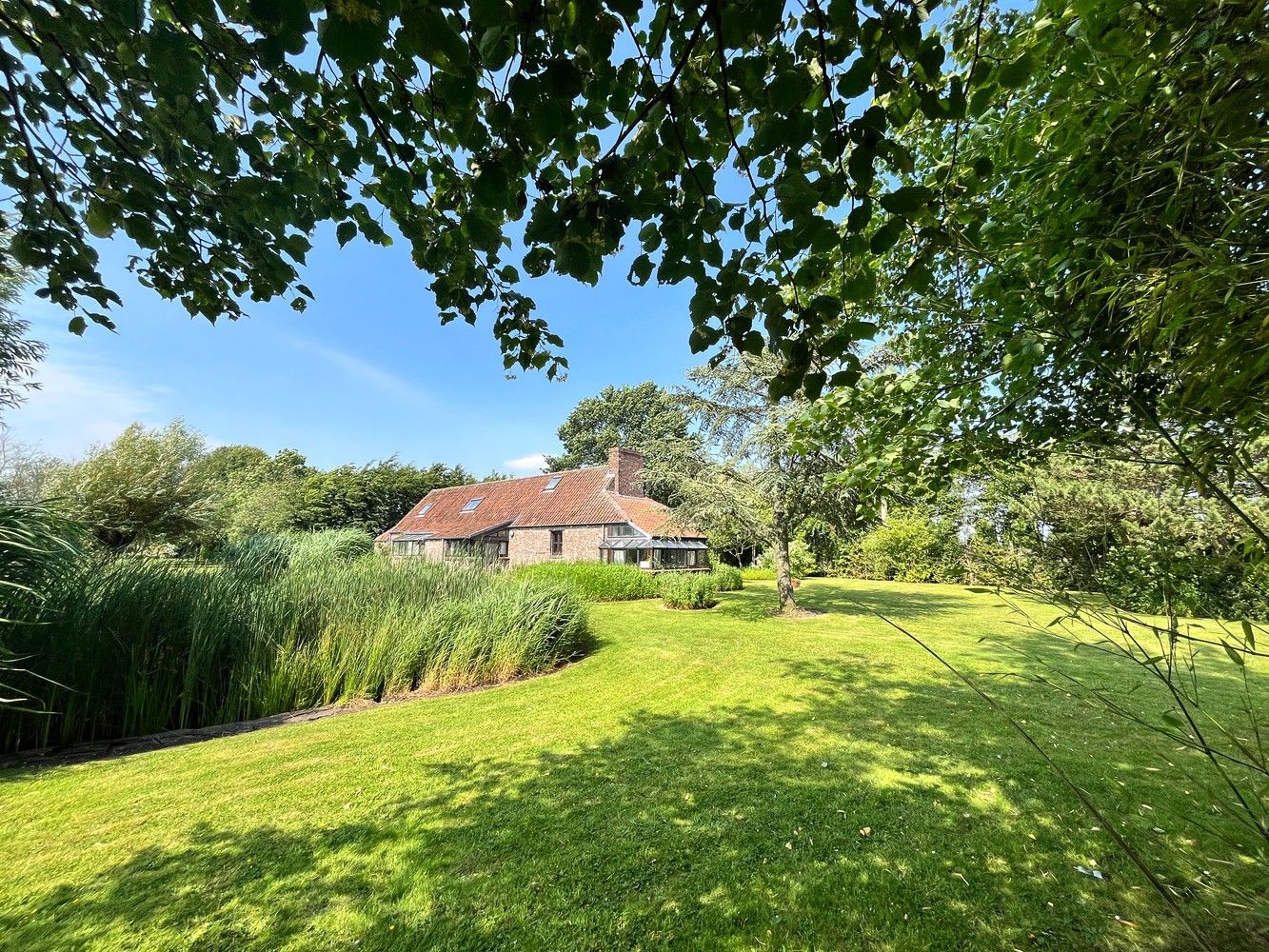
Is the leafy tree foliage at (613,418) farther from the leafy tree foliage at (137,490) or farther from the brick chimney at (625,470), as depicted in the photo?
the leafy tree foliage at (137,490)

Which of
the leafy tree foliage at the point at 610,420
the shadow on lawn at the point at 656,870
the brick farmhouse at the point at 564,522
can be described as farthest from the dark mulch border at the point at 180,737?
the leafy tree foliage at the point at 610,420

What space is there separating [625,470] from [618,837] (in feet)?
87.7

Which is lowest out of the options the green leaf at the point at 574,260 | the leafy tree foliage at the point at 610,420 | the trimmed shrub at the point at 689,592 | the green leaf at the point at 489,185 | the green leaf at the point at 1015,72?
the trimmed shrub at the point at 689,592

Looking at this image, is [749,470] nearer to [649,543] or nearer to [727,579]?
[727,579]

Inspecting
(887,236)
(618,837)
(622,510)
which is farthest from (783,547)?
(622,510)

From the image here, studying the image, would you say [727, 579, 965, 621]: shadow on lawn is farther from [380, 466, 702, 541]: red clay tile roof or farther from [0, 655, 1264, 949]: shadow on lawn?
[0, 655, 1264, 949]: shadow on lawn

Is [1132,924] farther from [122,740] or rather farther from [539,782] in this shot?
[122,740]

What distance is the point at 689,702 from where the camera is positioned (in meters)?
6.43

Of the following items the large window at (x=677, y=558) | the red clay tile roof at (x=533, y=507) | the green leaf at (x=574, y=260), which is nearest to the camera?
the green leaf at (x=574, y=260)

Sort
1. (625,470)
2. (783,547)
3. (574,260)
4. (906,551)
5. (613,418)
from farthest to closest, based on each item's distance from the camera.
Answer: (613,418), (625,470), (906,551), (783,547), (574,260)

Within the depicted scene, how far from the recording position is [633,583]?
1869 centimetres

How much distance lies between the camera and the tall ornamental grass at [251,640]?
218 inches

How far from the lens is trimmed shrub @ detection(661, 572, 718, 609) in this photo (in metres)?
15.5

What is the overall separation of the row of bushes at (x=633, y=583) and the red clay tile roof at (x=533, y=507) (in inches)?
241
